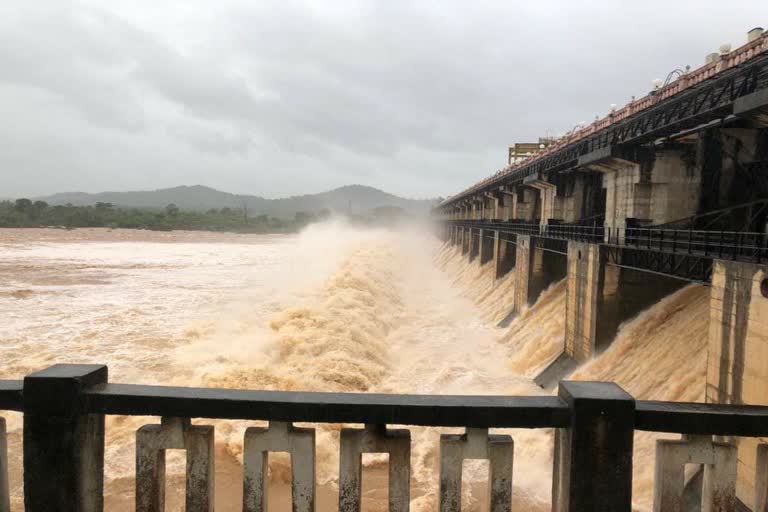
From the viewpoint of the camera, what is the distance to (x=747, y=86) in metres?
11.9

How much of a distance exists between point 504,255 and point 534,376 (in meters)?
13.7

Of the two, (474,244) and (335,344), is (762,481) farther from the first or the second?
(474,244)

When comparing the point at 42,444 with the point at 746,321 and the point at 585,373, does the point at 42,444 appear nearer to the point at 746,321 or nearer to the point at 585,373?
the point at 746,321

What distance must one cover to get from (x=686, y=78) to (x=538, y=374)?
32.8 ft

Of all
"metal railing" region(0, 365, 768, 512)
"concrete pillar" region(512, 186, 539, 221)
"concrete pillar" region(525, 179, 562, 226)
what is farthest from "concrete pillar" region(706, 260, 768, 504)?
"concrete pillar" region(512, 186, 539, 221)

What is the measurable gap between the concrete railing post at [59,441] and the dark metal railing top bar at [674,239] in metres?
9.38

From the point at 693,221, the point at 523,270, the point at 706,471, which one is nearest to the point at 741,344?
the point at 706,471

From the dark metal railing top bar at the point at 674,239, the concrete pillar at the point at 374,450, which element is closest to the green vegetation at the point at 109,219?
the dark metal railing top bar at the point at 674,239

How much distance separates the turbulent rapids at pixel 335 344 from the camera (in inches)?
425

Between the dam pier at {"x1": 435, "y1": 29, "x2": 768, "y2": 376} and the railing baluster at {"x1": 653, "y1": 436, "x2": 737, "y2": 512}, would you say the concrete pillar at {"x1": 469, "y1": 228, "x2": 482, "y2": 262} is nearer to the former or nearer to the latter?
the dam pier at {"x1": 435, "y1": 29, "x2": 768, "y2": 376}

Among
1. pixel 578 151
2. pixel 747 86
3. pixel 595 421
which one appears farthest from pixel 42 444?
Result: pixel 578 151

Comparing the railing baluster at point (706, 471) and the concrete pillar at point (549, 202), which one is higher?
the concrete pillar at point (549, 202)

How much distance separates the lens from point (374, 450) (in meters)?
3.17

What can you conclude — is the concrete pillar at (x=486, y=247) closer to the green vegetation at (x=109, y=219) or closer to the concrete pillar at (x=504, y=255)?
the concrete pillar at (x=504, y=255)
